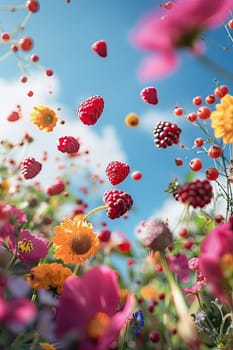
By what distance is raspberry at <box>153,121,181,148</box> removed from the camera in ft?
2.12

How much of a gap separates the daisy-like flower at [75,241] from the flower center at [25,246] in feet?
0.10

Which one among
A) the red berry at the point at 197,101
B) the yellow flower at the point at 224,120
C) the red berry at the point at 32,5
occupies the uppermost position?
the red berry at the point at 32,5

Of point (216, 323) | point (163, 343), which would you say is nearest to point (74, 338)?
point (216, 323)

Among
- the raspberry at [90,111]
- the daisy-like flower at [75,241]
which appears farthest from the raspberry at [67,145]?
the daisy-like flower at [75,241]

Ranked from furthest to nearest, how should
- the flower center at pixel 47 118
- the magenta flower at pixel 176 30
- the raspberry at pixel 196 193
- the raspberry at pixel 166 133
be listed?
the flower center at pixel 47 118
the raspberry at pixel 166 133
the raspberry at pixel 196 193
the magenta flower at pixel 176 30

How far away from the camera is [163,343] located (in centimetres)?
103

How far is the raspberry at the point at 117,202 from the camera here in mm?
540

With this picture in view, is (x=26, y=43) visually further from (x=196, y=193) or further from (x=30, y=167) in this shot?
(x=196, y=193)

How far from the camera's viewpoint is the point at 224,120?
446mm

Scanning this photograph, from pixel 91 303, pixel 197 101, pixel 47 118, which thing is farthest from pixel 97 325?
pixel 47 118

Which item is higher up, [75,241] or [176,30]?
[176,30]

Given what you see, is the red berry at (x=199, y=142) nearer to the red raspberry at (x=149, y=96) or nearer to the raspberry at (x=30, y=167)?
the red raspberry at (x=149, y=96)

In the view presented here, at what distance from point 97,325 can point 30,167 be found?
42 centimetres

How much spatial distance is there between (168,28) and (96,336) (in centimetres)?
14
